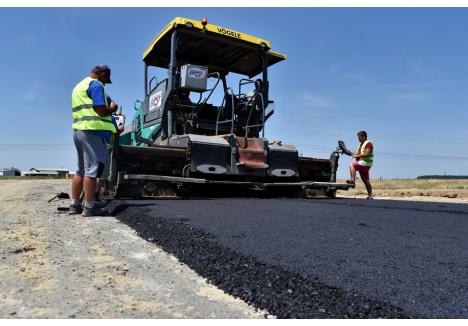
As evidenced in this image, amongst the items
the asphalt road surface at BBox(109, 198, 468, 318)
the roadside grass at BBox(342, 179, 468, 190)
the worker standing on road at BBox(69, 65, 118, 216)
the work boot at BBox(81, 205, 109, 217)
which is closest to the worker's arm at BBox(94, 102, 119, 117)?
the worker standing on road at BBox(69, 65, 118, 216)

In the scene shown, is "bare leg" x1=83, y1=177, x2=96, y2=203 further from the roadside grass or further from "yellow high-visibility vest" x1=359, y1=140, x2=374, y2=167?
the roadside grass

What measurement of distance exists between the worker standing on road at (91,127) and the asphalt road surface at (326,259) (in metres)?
0.63

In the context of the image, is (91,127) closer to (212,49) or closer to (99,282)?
(99,282)

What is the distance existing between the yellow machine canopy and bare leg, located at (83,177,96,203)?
297 centimetres

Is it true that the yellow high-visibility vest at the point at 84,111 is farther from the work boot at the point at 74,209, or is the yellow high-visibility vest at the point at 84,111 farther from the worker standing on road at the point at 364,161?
the worker standing on road at the point at 364,161

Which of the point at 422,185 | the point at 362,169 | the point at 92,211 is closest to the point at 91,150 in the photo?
the point at 92,211

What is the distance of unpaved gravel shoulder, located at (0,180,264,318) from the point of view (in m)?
1.55

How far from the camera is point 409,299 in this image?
156 cm

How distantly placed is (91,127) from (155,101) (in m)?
2.82

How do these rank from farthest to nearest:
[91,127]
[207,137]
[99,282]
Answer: [207,137] < [91,127] < [99,282]

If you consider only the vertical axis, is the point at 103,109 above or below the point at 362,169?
above

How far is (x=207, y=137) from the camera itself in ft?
20.5

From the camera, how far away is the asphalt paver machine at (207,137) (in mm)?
5855

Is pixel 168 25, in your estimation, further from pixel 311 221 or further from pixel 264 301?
pixel 264 301
